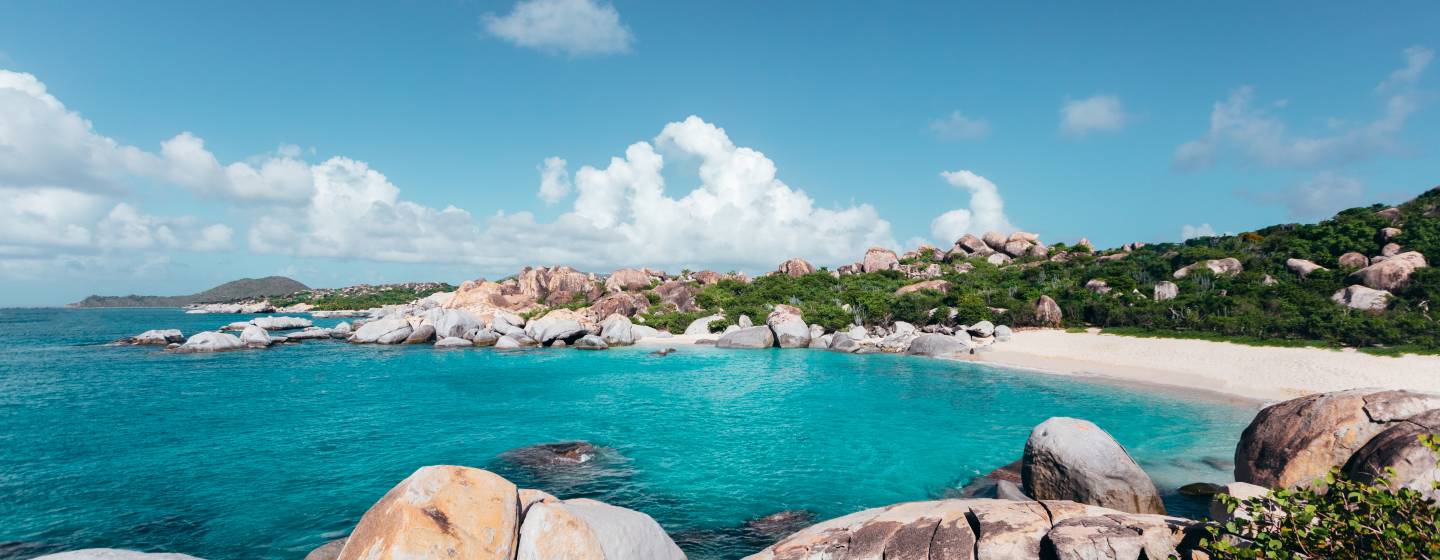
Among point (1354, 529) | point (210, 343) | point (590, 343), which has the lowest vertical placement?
point (210, 343)

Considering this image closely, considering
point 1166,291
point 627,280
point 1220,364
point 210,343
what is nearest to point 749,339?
point 1220,364

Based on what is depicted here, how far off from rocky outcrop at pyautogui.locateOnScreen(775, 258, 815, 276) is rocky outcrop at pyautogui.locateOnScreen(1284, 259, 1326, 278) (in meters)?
48.4

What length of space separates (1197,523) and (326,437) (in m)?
21.4

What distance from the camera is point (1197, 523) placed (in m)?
5.96

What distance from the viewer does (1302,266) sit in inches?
1572

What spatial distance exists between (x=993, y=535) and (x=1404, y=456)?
6571 millimetres

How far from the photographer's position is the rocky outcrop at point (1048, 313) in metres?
41.7

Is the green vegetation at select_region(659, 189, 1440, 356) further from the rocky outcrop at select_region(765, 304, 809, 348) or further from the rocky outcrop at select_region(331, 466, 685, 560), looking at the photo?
the rocky outcrop at select_region(331, 466, 685, 560)

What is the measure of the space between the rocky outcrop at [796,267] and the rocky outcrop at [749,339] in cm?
3494

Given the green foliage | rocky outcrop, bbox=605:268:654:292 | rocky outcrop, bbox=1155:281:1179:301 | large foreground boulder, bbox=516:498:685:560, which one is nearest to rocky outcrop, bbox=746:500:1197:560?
large foreground boulder, bbox=516:498:685:560

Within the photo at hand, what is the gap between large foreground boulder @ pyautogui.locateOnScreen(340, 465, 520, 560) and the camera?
5.70m

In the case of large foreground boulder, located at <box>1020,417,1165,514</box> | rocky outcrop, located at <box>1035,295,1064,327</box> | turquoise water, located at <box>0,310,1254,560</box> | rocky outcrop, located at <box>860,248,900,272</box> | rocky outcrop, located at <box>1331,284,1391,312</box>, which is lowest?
turquoise water, located at <box>0,310,1254,560</box>

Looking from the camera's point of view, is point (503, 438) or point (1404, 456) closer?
point (1404, 456)

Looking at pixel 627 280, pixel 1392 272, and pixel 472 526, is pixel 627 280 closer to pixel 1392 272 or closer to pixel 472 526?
pixel 1392 272
